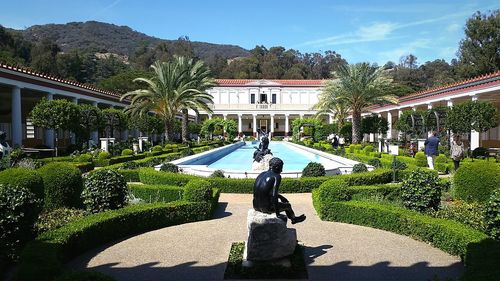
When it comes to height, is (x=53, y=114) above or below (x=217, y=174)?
above

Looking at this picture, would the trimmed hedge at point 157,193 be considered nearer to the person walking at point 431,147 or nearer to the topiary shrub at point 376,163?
the topiary shrub at point 376,163

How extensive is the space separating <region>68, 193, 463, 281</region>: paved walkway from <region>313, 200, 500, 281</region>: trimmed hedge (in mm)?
177

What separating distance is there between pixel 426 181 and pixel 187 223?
15.7ft

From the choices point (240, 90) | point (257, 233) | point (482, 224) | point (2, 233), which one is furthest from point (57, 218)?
point (240, 90)

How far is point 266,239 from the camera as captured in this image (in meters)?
5.59

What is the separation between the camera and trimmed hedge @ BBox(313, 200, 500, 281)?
407cm

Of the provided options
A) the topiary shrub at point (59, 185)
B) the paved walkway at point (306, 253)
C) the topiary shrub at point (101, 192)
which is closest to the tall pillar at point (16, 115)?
the topiary shrub at point (59, 185)

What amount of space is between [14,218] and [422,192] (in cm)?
701

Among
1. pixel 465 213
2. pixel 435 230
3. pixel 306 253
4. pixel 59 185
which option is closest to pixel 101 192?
pixel 59 185

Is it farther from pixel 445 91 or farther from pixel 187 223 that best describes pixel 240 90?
pixel 187 223

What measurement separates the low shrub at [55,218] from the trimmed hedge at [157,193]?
219 centimetres

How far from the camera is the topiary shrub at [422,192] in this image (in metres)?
8.16

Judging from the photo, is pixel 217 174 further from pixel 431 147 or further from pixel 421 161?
pixel 421 161

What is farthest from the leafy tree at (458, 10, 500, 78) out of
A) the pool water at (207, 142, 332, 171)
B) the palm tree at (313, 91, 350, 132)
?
the pool water at (207, 142, 332, 171)
